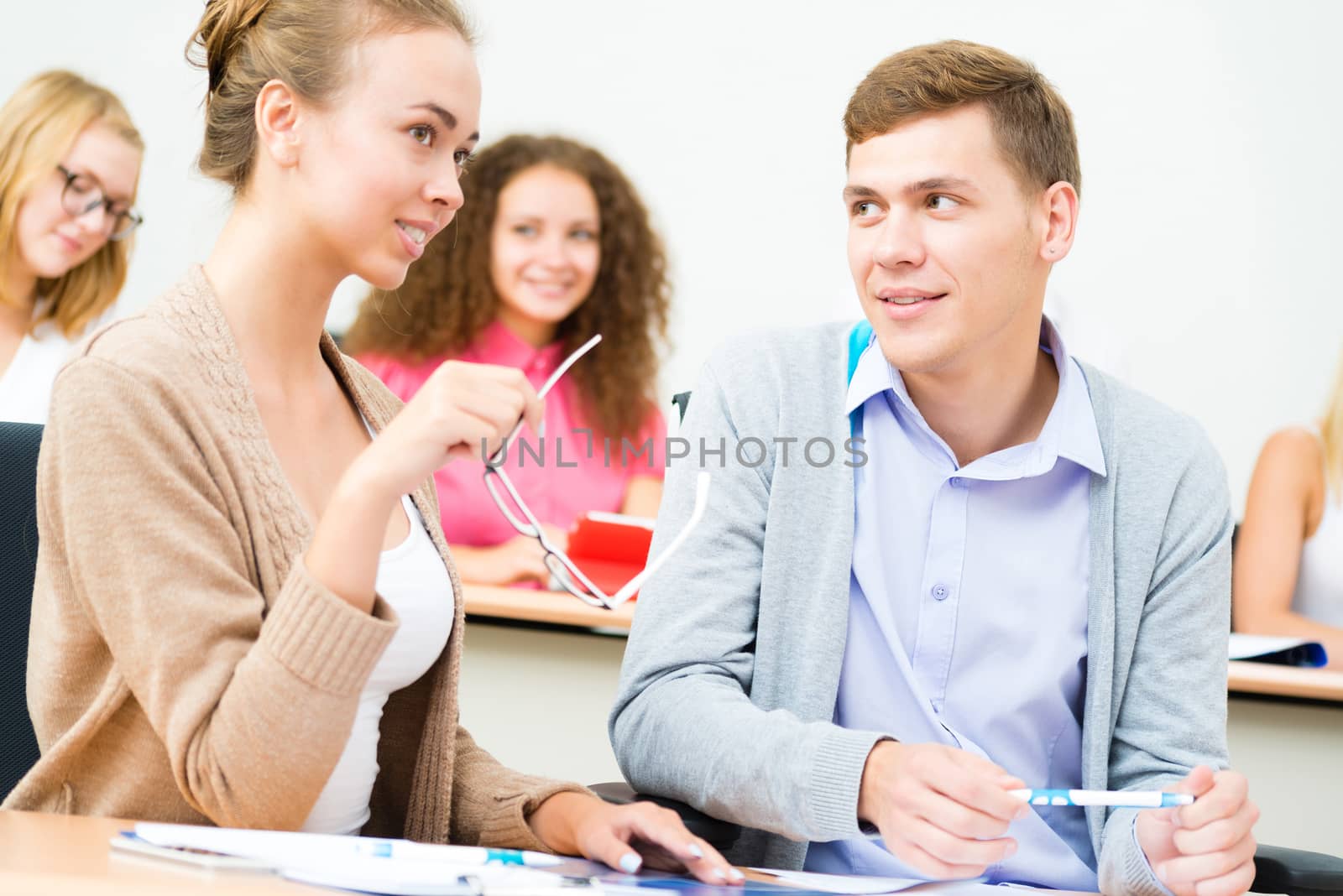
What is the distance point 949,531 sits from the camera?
4.35 feet

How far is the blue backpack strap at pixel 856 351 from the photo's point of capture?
4.54 ft

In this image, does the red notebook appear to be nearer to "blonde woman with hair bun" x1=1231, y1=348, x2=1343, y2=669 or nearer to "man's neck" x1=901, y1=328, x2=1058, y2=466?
"man's neck" x1=901, y1=328, x2=1058, y2=466

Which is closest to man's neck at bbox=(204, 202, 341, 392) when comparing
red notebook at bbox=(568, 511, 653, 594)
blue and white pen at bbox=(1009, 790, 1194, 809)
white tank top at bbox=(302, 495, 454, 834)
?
white tank top at bbox=(302, 495, 454, 834)

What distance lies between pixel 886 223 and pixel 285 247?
2.04ft

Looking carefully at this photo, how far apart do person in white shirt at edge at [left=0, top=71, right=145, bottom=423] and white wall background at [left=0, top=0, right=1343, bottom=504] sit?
214 millimetres

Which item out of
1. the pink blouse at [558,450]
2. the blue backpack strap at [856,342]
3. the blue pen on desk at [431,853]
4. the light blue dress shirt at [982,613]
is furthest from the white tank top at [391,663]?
the pink blouse at [558,450]

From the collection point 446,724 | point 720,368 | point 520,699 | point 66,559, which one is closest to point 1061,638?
point 720,368

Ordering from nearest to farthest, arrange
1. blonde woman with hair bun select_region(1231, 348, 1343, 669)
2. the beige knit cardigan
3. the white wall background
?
the beige knit cardigan
blonde woman with hair bun select_region(1231, 348, 1343, 669)
the white wall background

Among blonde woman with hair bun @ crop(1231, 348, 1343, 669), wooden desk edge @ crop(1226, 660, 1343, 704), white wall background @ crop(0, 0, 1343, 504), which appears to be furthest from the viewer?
white wall background @ crop(0, 0, 1343, 504)

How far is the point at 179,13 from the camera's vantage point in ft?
11.2

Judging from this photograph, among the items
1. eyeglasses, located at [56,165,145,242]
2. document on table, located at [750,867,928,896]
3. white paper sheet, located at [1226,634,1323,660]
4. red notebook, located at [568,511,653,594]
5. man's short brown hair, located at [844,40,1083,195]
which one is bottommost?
document on table, located at [750,867,928,896]

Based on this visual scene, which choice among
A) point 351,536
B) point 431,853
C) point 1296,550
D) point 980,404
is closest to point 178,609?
point 351,536

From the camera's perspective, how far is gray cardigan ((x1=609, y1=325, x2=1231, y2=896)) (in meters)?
1.24

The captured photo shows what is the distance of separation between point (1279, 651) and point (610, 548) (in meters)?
1.26
